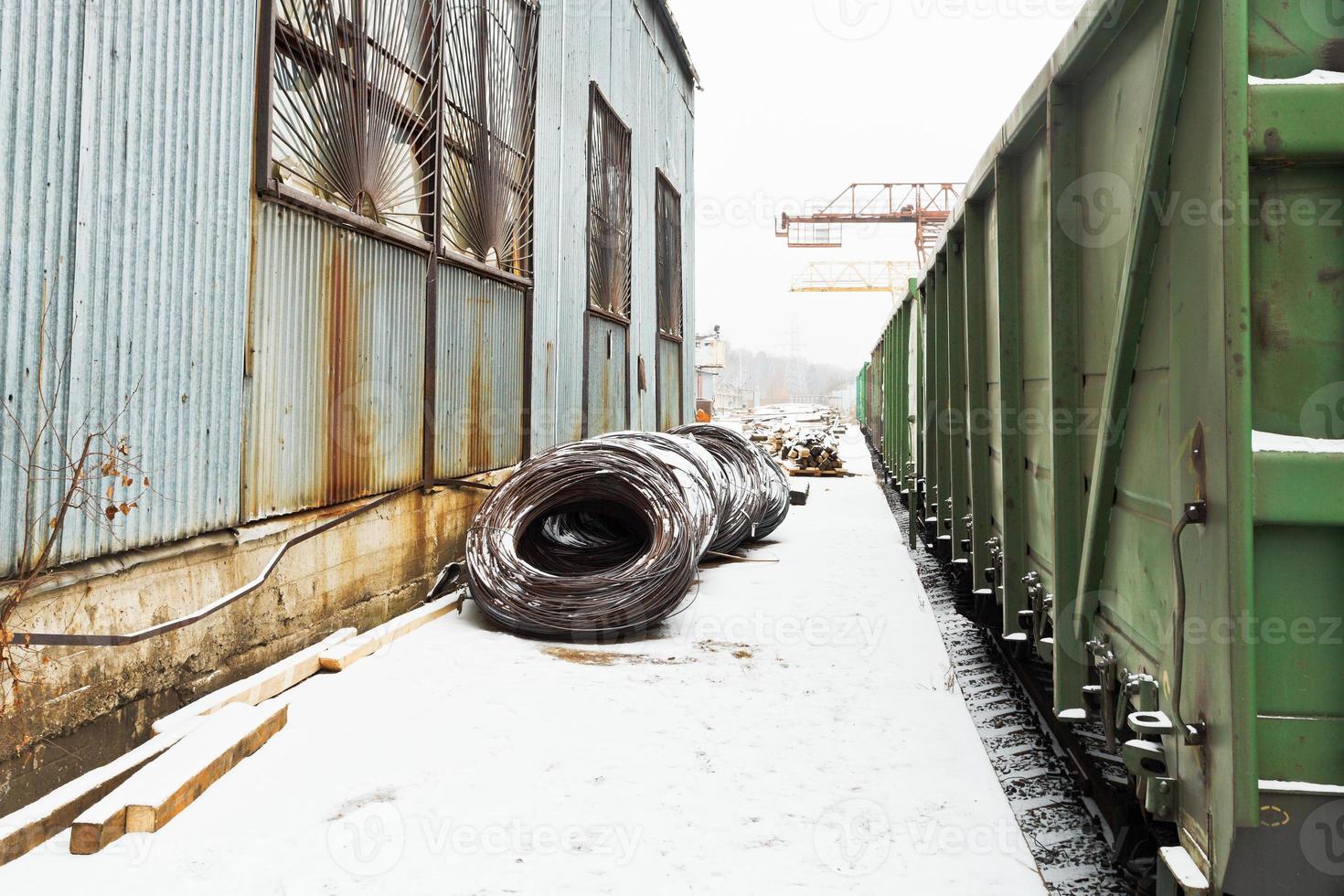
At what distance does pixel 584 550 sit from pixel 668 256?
29.0ft

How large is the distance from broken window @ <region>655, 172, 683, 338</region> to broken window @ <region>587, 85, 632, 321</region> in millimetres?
1947

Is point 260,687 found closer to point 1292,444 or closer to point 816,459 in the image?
point 1292,444

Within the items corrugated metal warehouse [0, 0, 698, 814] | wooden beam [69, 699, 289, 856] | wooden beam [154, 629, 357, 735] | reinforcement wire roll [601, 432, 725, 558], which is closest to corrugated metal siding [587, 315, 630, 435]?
corrugated metal warehouse [0, 0, 698, 814]

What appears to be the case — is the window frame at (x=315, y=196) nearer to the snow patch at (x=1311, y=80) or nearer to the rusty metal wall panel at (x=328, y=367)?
the rusty metal wall panel at (x=328, y=367)

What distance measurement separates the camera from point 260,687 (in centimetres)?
409

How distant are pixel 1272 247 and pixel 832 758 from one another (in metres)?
2.48

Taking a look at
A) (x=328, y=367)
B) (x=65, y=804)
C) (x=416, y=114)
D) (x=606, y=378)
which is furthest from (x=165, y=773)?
(x=606, y=378)

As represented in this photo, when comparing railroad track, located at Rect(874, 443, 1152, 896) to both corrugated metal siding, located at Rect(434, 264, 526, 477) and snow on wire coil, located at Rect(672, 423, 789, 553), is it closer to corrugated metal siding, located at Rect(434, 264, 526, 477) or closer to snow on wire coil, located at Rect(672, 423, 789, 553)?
snow on wire coil, located at Rect(672, 423, 789, 553)

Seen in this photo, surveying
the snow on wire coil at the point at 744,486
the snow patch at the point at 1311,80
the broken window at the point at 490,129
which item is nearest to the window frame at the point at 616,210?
the broken window at the point at 490,129

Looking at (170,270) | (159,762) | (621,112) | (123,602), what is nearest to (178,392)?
(170,270)

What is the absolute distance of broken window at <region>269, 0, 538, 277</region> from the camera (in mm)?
5012

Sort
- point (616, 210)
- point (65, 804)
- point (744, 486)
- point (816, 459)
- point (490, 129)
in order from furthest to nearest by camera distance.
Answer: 1. point (816, 459)
2. point (616, 210)
3. point (744, 486)
4. point (490, 129)
5. point (65, 804)

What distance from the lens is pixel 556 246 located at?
30.6 feet

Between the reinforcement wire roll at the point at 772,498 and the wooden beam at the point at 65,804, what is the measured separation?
21.1 feet
